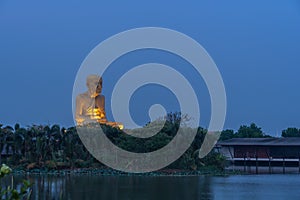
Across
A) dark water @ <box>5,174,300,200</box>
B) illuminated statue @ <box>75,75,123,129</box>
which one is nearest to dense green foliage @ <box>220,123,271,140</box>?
illuminated statue @ <box>75,75,123,129</box>

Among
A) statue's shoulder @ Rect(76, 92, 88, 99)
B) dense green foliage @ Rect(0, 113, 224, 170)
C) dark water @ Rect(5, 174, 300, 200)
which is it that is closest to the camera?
dark water @ Rect(5, 174, 300, 200)

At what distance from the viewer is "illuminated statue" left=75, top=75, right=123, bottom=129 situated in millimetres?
32938

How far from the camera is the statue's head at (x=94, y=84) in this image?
3291 centimetres

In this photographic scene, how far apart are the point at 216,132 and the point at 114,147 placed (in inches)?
235

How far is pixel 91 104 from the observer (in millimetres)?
33219

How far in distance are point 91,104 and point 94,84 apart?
3.77 ft

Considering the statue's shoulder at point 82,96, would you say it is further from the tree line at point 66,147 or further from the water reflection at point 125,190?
the water reflection at point 125,190

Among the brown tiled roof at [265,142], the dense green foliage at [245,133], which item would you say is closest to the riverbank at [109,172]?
the brown tiled roof at [265,142]

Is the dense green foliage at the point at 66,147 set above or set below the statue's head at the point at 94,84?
below

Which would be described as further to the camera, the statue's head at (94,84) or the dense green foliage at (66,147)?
the statue's head at (94,84)

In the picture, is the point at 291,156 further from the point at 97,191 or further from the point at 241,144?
the point at 97,191

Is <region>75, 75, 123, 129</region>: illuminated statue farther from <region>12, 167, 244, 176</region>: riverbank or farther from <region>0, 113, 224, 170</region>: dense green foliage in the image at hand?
<region>12, 167, 244, 176</region>: riverbank

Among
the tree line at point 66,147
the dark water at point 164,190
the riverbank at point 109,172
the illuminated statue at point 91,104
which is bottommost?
the dark water at point 164,190

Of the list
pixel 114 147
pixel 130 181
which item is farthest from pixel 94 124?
pixel 130 181
